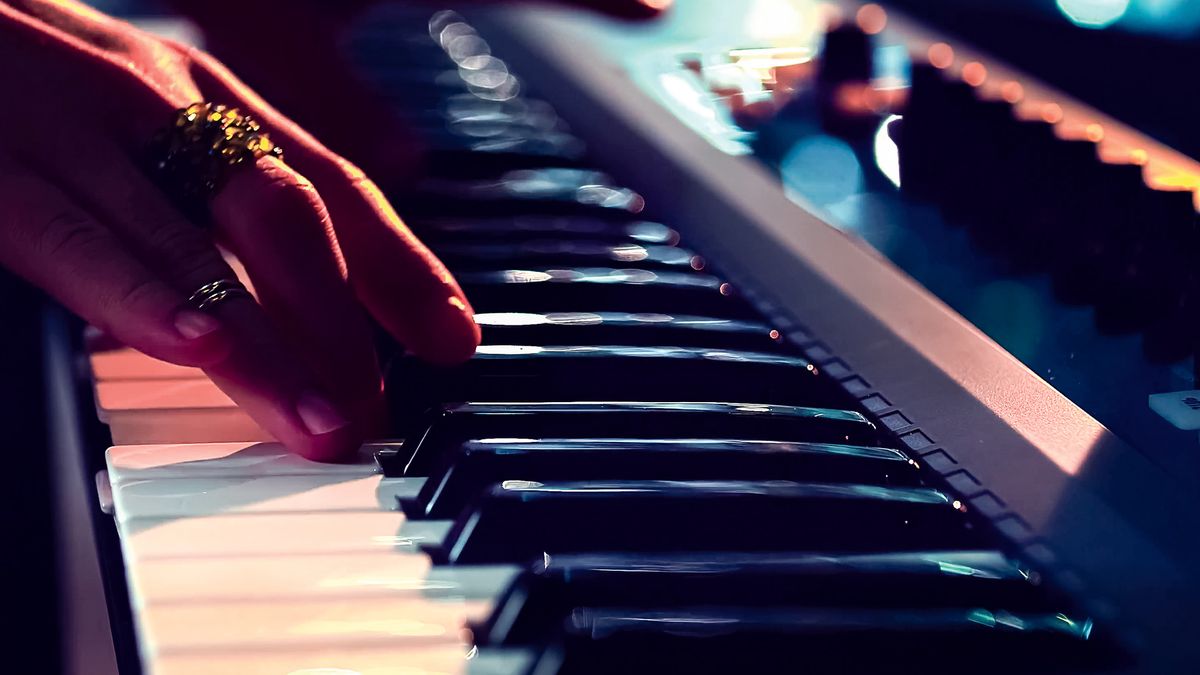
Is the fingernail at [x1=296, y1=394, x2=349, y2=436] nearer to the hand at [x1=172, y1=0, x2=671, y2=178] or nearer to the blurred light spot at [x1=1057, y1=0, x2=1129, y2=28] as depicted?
the hand at [x1=172, y1=0, x2=671, y2=178]

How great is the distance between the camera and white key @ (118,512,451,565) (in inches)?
24.8

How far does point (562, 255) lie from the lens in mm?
1045

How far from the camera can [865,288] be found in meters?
0.96

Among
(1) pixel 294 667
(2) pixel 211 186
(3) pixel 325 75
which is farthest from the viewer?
(3) pixel 325 75

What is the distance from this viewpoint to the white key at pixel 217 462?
2.36ft

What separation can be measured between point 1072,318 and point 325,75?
0.94 metres

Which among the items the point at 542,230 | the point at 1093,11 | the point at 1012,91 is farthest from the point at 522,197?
the point at 1093,11

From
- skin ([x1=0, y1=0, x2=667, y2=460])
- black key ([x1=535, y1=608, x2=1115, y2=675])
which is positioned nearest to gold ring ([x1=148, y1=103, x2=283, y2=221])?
skin ([x1=0, y1=0, x2=667, y2=460])

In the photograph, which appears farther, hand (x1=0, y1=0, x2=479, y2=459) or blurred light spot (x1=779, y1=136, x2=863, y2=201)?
blurred light spot (x1=779, y1=136, x2=863, y2=201)

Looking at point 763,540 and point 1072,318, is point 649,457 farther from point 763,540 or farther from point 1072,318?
point 1072,318

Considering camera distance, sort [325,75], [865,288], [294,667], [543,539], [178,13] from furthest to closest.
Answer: [178,13] → [325,75] → [865,288] → [543,539] → [294,667]

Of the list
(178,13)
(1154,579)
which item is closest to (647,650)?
(1154,579)

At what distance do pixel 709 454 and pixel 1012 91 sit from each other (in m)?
0.73

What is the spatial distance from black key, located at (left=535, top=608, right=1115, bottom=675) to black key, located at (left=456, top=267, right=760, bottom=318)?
0.41 metres
